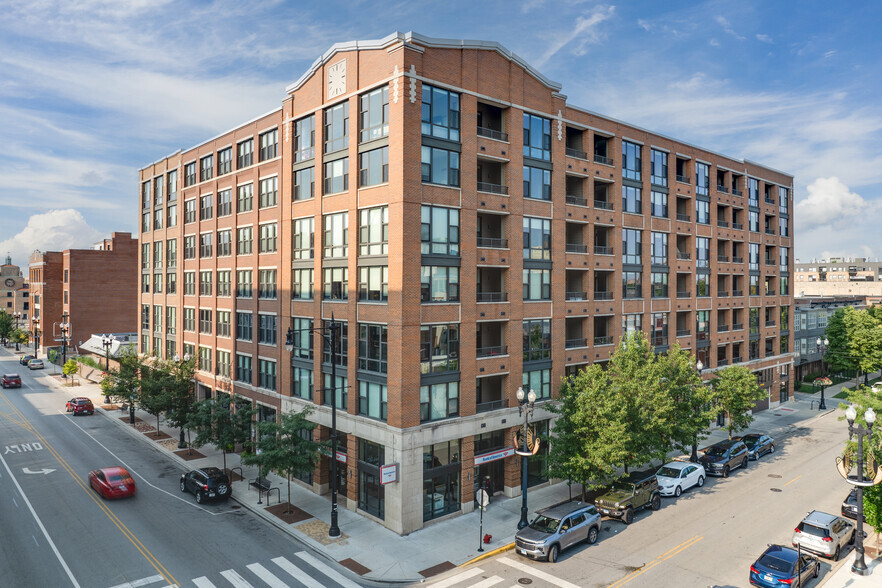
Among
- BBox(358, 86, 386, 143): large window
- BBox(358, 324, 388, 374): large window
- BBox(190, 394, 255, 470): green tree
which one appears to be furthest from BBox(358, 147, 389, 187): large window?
BBox(190, 394, 255, 470): green tree

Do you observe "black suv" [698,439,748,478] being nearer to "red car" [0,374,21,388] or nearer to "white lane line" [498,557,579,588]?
"white lane line" [498,557,579,588]

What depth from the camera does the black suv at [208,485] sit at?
29344 mm

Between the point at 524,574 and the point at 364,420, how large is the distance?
10771 millimetres

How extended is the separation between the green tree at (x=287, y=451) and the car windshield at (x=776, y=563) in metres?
20.0

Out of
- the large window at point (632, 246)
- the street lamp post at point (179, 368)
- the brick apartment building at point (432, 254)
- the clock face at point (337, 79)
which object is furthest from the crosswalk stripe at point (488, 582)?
the street lamp post at point (179, 368)

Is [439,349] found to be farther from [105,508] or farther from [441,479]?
[105,508]

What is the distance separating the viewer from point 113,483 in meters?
29.8

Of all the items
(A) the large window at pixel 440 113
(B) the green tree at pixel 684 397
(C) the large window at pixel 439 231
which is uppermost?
(A) the large window at pixel 440 113

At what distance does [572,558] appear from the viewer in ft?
76.0

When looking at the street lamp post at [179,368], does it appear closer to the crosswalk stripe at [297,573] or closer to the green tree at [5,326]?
the crosswalk stripe at [297,573]

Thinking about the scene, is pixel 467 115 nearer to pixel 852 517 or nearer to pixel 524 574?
pixel 524 574

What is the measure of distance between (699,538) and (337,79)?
2922 cm

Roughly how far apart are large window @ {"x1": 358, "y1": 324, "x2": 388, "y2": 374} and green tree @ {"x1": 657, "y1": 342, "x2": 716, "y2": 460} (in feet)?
49.9

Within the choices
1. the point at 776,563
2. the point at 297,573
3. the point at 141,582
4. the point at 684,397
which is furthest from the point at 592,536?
the point at 141,582
